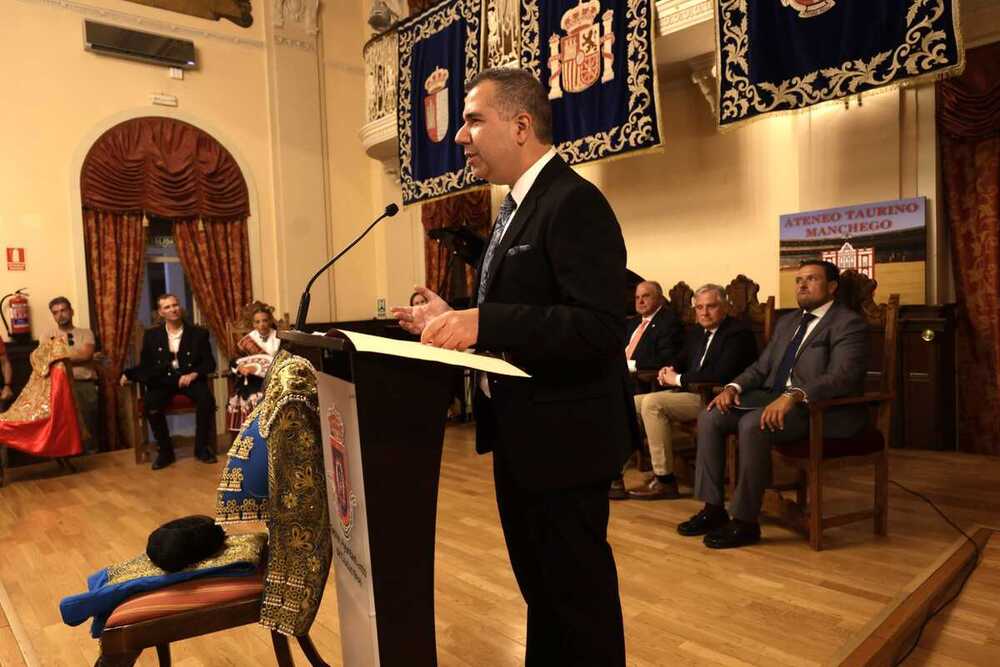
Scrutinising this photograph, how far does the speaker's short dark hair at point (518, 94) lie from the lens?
1.21 m

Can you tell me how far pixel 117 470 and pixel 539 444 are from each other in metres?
4.76

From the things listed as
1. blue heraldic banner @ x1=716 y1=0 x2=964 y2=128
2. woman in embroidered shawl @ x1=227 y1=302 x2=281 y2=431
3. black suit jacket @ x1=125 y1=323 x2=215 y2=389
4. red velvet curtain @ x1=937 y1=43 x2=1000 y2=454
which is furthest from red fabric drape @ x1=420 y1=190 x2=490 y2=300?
red velvet curtain @ x1=937 y1=43 x2=1000 y2=454

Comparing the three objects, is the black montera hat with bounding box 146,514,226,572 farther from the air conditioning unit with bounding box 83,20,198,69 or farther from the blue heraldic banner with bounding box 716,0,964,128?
the air conditioning unit with bounding box 83,20,198,69

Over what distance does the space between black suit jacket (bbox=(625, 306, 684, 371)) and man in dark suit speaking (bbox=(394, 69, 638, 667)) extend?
8.74 feet

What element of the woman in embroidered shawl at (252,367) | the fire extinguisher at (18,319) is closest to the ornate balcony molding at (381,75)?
the woman in embroidered shawl at (252,367)

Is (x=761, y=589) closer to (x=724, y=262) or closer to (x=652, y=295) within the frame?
(x=652, y=295)

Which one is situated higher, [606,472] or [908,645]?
[606,472]

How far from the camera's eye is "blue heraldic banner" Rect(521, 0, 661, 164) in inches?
166

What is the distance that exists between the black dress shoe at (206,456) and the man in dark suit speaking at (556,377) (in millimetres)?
4362

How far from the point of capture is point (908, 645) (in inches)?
78.7

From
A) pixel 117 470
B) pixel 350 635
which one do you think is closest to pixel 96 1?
pixel 117 470

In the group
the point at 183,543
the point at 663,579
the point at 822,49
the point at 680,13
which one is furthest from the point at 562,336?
the point at 680,13

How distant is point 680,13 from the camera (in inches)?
161

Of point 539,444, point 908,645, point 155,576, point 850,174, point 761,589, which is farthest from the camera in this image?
point 850,174
